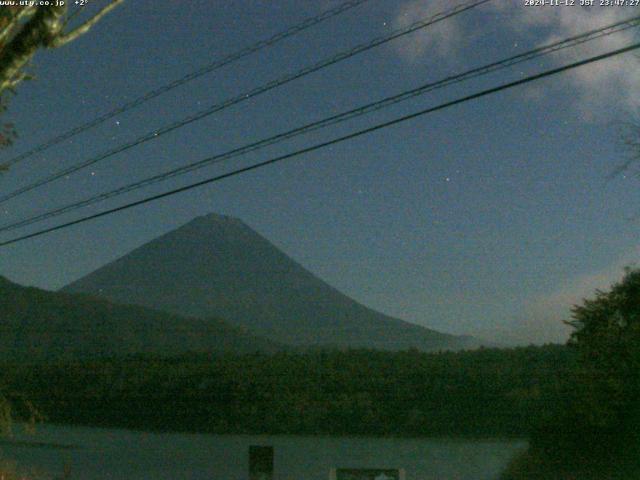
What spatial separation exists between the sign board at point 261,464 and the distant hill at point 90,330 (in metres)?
12.7

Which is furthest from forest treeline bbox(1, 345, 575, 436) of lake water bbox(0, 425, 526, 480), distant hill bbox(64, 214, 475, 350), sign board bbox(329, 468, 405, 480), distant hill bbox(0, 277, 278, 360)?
sign board bbox(329, 468, 405, 480)

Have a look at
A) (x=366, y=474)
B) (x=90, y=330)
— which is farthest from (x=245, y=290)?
(x=366, y=474)

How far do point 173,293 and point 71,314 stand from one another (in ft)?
15.6

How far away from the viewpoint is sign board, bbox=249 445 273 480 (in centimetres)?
1127

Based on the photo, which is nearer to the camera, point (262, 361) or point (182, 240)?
point (262, 361)

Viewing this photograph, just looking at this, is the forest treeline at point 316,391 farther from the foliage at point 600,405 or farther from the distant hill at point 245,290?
the distant hill at point 245,290

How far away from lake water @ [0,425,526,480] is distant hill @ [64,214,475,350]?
397 cm

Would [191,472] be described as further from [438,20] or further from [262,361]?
[438,20]

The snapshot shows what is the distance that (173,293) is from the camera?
31922 millimetres

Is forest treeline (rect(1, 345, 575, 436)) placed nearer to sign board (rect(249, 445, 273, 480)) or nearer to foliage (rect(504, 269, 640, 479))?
foliage (rect(504, 269, 640, 479))

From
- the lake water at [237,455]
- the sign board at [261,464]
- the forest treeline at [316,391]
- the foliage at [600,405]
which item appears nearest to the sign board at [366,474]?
the sign board at [261,464]

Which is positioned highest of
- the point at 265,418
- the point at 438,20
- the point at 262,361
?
the point at 438,20

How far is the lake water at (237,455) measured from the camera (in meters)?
14.6

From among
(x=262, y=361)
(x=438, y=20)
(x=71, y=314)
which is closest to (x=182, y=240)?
(x=71, y=314)
